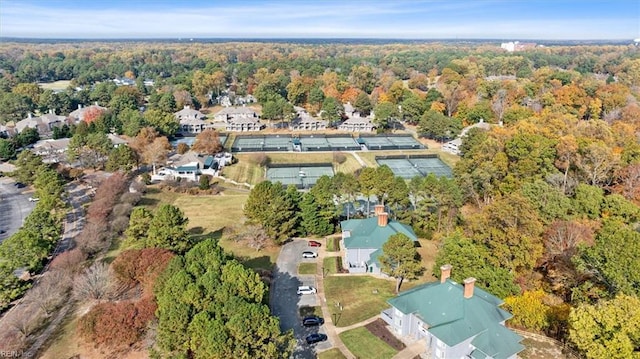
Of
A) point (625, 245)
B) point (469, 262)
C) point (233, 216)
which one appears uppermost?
point (625, 245)

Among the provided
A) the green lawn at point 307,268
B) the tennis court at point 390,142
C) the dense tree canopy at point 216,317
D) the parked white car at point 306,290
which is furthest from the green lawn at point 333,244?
the tennis court at point 390,142

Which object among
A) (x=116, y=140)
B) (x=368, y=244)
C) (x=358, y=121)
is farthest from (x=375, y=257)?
(x=358, y=121)

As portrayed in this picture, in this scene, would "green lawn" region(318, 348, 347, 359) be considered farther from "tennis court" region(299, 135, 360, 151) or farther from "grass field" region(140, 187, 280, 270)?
"tennis court" region(299, 135, 360, 151)

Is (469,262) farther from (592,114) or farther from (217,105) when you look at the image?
(217,105)

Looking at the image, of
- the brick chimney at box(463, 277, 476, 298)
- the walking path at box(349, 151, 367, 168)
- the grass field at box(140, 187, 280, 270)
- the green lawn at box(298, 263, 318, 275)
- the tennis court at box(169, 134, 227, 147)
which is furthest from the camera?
the tennis court at box(169, 134, 227, 147)

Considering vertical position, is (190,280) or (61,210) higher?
(190,280)

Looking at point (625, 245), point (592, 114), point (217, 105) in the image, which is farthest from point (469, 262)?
point (217, 105)

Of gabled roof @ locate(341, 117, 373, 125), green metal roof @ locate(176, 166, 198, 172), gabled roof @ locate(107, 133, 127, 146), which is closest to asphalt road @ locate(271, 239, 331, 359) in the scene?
green metal roof @ locate(176, 166, 198, 172)

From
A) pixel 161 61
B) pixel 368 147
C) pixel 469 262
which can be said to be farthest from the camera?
pixel 161 61
